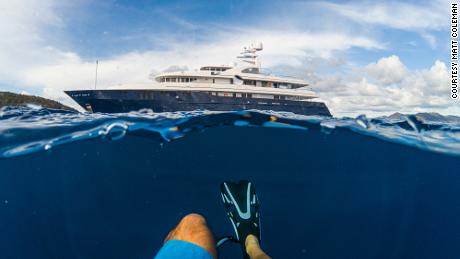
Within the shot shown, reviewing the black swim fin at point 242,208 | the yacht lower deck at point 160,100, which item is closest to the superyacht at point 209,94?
the yacht lower deck at point 160,100

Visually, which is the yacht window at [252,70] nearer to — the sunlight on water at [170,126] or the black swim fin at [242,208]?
the sunlight on water at [170,126]

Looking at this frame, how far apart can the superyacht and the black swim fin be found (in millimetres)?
25184

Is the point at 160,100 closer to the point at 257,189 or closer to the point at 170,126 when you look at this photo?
the point at 257,189

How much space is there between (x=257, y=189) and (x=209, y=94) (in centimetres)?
2557

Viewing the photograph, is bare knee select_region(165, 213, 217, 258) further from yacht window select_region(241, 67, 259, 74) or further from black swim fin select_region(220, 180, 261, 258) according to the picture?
yacht window select_region(241, 67, 259, 74)

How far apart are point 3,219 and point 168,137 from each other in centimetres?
684

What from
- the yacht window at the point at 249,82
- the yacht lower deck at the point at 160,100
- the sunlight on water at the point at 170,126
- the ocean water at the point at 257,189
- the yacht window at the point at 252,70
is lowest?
the ocean water at the point at 257,189

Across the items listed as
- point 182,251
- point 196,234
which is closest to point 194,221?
point 196,234

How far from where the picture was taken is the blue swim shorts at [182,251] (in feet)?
14.2

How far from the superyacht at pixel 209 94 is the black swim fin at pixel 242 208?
25184mm

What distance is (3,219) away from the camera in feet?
37.1

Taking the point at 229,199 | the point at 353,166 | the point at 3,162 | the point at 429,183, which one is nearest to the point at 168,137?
the point at 229,199

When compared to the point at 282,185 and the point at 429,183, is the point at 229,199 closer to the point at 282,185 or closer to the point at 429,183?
the point at 282,185

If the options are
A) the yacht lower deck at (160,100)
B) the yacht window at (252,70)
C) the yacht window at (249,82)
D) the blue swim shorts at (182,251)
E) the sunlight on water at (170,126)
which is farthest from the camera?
the yacht window at (252,70)
